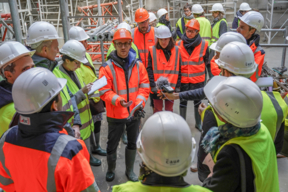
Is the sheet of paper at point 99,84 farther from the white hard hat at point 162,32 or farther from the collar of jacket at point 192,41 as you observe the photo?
the collar of jacket at point 192,41

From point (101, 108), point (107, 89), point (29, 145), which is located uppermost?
point (29, 145)

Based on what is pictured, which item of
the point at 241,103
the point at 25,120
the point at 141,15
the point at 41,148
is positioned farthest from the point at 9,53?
the point at 141,15

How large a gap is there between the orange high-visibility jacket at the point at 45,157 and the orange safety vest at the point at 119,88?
1468 millimetres

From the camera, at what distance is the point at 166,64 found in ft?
13.3

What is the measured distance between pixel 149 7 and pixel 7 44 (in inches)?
435

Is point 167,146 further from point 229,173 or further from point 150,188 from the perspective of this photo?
point 229,173

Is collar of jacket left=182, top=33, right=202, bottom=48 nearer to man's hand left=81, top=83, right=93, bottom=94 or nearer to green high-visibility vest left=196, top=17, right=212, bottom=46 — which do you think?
man's hand left=81, top=83, right=93, bottom=94

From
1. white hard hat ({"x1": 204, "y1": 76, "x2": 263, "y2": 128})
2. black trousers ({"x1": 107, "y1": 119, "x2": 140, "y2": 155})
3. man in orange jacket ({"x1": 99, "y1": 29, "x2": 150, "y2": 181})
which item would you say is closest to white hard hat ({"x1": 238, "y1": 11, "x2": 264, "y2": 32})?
man in orange jacket ({"x1": 99, "y1": 29, "x2": 150, "y2": 181})

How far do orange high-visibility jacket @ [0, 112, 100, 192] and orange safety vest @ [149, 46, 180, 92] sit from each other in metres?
2.75

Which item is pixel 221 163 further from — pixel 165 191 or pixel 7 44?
pixel 7 44

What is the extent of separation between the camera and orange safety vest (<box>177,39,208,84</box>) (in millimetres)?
4195

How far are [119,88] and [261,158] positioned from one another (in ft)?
6.34

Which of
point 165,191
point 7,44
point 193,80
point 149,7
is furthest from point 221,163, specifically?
point 149,7

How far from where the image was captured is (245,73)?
2.32 metres
